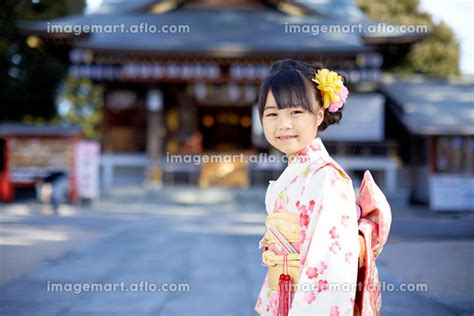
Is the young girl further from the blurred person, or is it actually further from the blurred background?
the blurred person

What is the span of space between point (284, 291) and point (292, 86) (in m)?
0.88

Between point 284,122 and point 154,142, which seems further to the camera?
point 154,142

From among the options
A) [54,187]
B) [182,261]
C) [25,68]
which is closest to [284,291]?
[182,261]

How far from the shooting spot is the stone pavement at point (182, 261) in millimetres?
4535

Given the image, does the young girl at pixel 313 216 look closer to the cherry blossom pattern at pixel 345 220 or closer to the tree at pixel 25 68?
the cherry blossom pattern at pixel 345 220

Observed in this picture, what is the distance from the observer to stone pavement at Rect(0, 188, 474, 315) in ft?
14.9

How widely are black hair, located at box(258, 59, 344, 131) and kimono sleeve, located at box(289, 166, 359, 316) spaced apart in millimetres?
360

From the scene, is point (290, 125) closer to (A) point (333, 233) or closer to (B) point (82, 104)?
(A) point (333, 233)

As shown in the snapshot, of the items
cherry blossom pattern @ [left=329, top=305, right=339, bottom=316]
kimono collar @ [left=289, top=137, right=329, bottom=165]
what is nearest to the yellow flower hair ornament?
kimono collar @ [left=289, top=137, right=329, bottom=165]

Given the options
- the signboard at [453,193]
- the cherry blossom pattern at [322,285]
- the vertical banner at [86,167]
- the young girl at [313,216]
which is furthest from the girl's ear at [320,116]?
the vertical banner at [86,167]

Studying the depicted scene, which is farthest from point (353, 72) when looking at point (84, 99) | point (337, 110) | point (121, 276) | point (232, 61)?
point (84, 99)

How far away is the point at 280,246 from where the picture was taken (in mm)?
2189

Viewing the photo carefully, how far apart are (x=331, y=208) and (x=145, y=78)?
1309 cm

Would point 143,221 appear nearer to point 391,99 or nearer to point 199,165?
point 199,165
